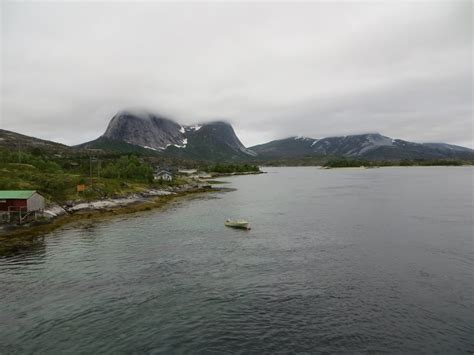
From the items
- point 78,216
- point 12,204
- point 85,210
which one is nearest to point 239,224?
point 78,216

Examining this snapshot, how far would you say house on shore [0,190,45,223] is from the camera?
242 ft

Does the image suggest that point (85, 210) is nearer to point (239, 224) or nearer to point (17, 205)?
point (17, 205)

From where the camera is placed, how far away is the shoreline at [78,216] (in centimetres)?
6159

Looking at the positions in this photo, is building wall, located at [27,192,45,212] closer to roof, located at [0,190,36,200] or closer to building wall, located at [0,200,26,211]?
roof, located at [0,190,36,200]

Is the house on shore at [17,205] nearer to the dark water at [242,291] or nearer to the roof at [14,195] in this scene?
the roof at [14,195]

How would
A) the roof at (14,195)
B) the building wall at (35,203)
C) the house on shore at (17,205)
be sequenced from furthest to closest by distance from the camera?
the building wall at (35,203) → the roof at (14,195) → the house on shore at (17,205)

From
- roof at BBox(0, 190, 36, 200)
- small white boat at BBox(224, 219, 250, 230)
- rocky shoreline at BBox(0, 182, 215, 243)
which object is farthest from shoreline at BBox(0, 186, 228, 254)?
small white boat at BBox(224, 219, 250, 230)

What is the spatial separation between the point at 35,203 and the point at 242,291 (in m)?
65.7

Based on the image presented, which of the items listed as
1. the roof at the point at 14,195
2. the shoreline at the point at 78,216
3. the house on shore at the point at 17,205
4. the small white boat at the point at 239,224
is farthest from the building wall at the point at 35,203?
the small white boat at the point at 239,224

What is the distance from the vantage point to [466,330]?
90.8 ft

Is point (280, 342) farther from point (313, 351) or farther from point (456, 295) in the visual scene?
point (456, 295)

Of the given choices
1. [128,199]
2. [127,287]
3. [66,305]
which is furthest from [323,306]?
[128,199]

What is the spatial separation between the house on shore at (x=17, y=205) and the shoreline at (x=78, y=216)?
161 inches

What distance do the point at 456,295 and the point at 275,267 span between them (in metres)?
21.3
